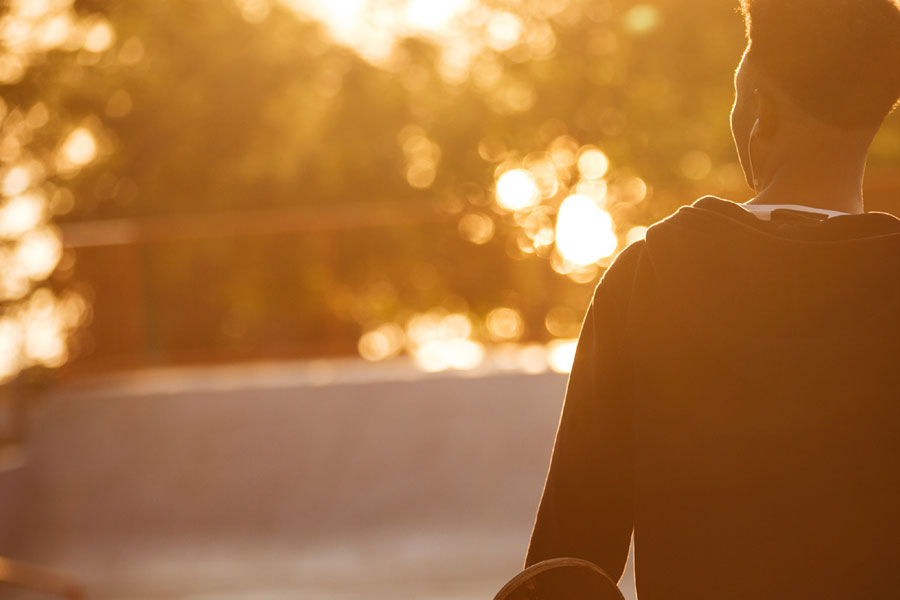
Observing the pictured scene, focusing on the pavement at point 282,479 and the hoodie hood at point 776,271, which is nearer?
the hoodie hood at point 776,271

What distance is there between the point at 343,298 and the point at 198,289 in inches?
53.0

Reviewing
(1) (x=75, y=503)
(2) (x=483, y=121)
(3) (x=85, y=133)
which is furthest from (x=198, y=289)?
(3) (x=85, y=133)

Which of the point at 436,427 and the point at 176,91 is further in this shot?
the point at 176,91

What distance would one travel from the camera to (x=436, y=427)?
9633 mm

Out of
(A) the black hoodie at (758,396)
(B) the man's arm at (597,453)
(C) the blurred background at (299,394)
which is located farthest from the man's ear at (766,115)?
(C) the blurred background at (299,394)

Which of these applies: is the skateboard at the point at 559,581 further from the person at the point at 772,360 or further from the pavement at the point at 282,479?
the pavement at the point at 282,479

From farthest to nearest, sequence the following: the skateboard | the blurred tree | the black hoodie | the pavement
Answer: the blurred tree → the pavement → the skateboard → the black hoodie

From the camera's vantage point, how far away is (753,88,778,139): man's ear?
6.09ft

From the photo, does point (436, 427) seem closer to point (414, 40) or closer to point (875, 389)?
point (875, 389)

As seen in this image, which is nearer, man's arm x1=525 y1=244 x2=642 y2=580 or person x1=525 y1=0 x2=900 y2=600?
person x1=525 y1=0 x2=900 y2=600

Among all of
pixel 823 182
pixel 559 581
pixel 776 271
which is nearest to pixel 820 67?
pixel 823 182

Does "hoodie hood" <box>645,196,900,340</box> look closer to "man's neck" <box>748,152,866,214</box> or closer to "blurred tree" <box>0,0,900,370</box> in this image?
"man's neck" <box>748,152,866,214</box>

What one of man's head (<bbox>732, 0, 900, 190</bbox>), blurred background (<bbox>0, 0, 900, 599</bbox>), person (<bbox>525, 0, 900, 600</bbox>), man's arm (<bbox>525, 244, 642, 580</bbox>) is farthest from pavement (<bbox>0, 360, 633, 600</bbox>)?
man's head (<bbox>732, 0, 900, 190</bbox>)

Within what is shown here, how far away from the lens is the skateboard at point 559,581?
1.84 m
